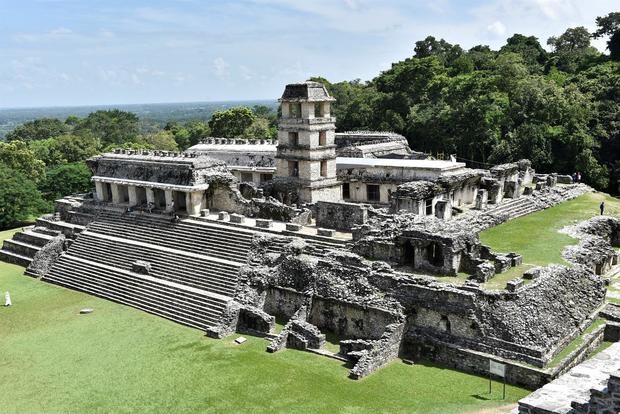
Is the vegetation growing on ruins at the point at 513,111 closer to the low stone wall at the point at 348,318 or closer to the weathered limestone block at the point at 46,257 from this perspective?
the low stone wall at the point at 348,318

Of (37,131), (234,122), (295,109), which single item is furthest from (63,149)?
(295,109)

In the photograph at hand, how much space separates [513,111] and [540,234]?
2188 centimetres

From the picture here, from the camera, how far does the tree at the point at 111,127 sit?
85812 millimetres

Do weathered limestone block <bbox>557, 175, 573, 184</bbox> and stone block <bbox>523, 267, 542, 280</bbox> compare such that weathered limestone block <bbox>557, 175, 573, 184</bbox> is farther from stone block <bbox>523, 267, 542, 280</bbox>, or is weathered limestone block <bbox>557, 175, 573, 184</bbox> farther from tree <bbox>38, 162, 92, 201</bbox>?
tree <bbox>38, 162, 92, 201</bbox>

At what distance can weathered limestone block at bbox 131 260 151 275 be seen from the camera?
2630cm

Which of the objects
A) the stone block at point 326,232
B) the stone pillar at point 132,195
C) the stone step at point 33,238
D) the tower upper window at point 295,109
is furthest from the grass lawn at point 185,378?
the tower upper window at point 295,109

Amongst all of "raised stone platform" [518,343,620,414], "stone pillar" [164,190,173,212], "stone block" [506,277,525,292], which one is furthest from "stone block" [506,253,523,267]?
"stone pillar" [164,190,173,212]

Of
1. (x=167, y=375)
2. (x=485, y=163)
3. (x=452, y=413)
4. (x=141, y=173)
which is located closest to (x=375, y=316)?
(x=452, y=413)

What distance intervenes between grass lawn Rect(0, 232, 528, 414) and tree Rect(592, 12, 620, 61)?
54992 mm

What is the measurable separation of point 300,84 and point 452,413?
64.1 ft

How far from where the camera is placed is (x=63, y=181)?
159 ft

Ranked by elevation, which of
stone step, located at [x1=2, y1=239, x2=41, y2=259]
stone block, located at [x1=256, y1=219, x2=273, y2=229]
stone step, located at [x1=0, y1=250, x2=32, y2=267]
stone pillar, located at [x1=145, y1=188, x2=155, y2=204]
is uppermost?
stone pillar, located at [x1=145, y1=188, x2=155, y2=204]

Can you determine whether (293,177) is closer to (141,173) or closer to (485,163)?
(141,173)

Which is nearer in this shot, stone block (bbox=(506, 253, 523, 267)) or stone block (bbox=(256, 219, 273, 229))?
stone block (bbox=(506, 253, 523, 267))
